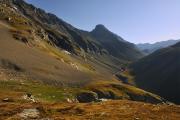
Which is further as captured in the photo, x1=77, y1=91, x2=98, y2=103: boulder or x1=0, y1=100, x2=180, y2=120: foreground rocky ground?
x1=77, y1=91, x2=98, y2=103: boulder

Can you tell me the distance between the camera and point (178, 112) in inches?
1858

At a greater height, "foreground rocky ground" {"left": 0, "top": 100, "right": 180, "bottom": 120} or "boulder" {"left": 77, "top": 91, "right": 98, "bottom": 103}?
"boulder" {"left": 77, "top": 91, "right": 98, "bottom": 103}

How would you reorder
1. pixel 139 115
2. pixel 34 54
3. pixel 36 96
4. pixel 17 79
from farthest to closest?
1. pixel 34 54
2. pixel 17 79
3. pixel 36 96
4. pixel 139 115

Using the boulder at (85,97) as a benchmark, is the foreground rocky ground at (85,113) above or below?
below

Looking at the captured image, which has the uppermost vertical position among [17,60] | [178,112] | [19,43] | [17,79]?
[19,43]

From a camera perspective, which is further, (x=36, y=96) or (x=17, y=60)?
(x=17, y=60)

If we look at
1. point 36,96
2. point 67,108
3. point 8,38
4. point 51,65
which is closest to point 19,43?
point 8,38

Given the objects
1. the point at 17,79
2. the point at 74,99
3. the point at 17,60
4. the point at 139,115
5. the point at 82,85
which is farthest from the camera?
the point at 82,85

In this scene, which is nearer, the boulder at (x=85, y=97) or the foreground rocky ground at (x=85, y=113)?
the foreground rocky ground at (x=85, y=113)

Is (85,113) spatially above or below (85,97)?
below

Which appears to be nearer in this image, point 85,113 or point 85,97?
point 85,113

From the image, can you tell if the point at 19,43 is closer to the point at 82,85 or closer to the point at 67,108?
the point at 82,85

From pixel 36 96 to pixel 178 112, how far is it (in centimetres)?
5608

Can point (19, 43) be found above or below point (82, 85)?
above
